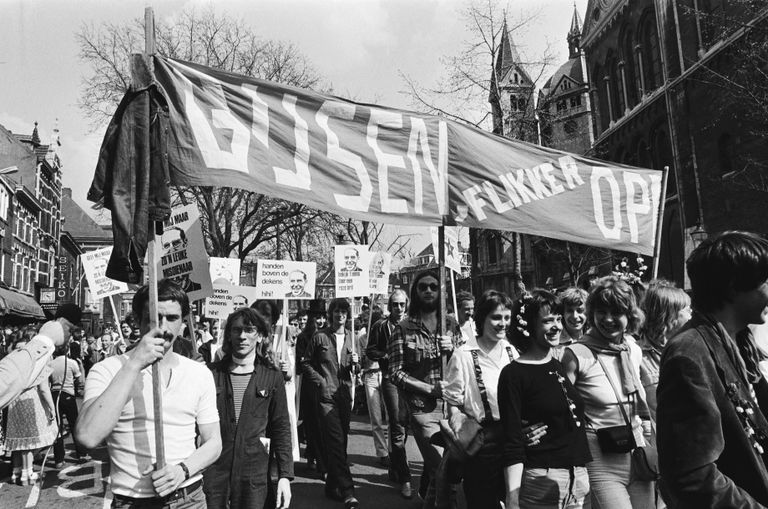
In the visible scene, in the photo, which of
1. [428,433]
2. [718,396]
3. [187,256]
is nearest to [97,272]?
[187,256]

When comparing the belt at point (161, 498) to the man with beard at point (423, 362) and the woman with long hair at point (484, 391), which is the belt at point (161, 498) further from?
the man with beard at point (423, 362)

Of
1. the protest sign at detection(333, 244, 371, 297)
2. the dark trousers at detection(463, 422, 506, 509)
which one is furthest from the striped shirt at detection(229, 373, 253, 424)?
the protest sign at detection(333, 244, 371, 297)

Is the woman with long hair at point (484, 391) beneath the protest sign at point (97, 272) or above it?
beneath

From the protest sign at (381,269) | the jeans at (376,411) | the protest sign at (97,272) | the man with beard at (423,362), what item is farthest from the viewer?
the protest sign at (381,269)

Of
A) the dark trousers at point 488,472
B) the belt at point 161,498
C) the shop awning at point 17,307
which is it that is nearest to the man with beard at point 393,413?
the dark trousers at point 488,472

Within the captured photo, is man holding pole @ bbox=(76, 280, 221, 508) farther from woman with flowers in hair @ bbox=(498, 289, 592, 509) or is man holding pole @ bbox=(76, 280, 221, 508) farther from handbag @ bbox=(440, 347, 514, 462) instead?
handbag @ bbox=(440, 347, 514, 462)

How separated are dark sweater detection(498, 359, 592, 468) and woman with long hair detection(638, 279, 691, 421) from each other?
79 cm

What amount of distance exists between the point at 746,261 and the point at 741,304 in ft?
0.46

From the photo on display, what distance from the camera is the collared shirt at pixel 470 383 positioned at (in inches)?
158

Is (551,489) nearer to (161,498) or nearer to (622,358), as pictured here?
(622,358)

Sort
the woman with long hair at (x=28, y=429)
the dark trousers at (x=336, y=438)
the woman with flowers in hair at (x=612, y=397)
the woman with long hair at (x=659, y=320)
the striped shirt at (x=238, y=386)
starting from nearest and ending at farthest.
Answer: the woman with flowers in hair at (x=612, y=397)
the striped shirt at (x=238, y=386)
the woman with long hair at (x=659, y=320)
the dark trousers at (x=336, y=438)
the woman with long hair at (x=28, y=429)

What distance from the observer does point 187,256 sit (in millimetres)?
6555

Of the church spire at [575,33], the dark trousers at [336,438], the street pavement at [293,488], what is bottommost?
the street pavement at [293,488]

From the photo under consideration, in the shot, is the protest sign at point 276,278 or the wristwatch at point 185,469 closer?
the wristwatch at point 185,469
